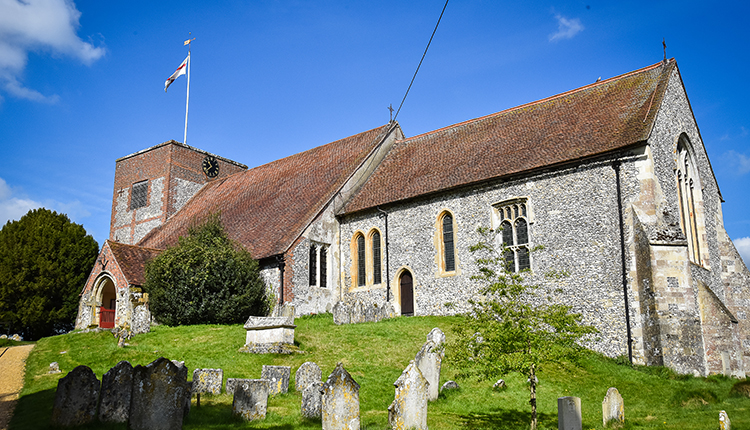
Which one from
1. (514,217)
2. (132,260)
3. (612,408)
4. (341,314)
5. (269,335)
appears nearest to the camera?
(612,408)

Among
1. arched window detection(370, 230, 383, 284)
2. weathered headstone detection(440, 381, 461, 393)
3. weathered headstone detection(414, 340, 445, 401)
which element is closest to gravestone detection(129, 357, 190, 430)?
weathered headstone detection(414, 340, 445, 401)

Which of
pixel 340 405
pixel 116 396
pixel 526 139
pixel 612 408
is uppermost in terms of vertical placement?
pixel 526 139

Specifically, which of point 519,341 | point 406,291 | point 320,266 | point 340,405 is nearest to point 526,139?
point 406,291

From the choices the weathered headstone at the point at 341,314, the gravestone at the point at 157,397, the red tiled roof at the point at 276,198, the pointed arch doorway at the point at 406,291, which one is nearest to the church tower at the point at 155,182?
the red tiled roof at the point at 276,198

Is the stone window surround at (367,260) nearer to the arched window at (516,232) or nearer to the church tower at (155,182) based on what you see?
the arched window at (516,232)

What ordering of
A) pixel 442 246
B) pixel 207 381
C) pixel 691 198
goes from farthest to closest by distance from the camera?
pixel 442 246 < pixel 691 198 < pixel 207 381

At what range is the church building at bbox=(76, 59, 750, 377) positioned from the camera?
15.7m

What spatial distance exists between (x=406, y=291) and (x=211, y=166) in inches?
752

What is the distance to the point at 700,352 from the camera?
1445cm

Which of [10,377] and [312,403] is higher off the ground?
[10,377]

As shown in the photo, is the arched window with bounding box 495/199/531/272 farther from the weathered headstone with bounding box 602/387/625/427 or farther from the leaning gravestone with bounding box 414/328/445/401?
the weathered headstone with bounding box 602/387/625/427

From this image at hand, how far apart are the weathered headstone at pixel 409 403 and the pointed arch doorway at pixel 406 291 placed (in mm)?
12843

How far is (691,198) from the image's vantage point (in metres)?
20.5

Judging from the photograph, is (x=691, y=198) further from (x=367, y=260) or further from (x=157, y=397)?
(x=157, y=397)
